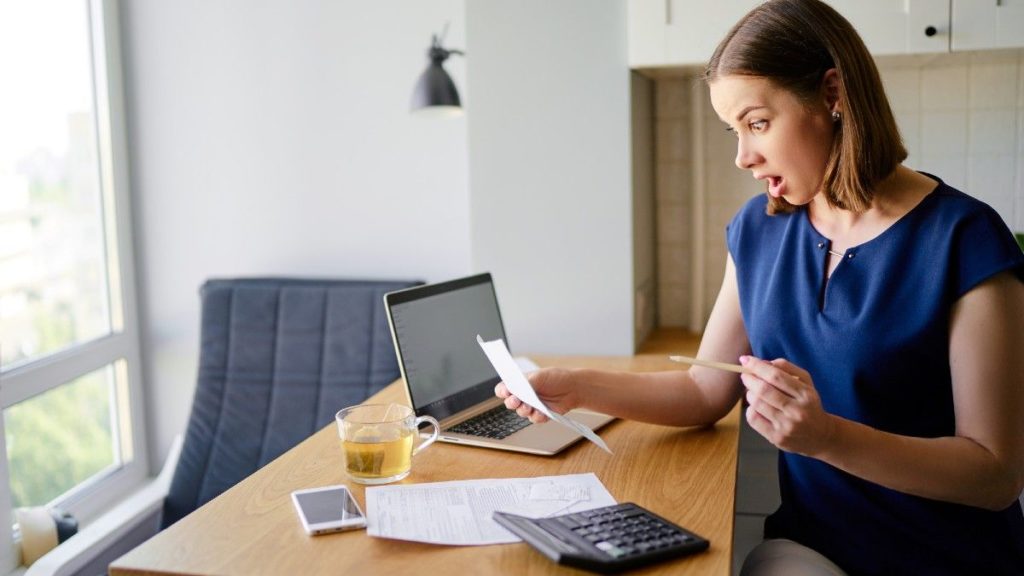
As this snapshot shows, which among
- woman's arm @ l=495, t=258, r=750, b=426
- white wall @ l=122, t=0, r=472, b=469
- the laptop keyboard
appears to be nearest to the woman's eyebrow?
woman's arm @ l=495, t=258, r=750, b=426

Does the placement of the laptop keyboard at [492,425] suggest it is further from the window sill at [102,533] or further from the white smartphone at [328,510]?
the window sill at [102,533]

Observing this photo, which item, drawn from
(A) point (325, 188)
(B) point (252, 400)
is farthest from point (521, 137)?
(B) point (252, 400)

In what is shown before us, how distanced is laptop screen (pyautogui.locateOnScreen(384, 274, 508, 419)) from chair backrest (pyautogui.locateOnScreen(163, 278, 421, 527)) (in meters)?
0.52

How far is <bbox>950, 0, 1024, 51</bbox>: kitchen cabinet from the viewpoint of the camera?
1989 mm

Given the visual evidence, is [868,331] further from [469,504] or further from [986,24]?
[986,24]

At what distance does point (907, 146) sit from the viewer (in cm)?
235

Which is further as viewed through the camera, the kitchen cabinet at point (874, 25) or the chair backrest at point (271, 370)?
the chair backrest at point (271, 370)

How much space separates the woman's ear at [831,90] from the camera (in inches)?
53.4

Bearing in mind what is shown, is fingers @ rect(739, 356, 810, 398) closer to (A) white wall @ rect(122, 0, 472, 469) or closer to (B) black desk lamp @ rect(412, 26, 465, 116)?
(B) black desk lamp @ rect(412, 26, 465, 116)

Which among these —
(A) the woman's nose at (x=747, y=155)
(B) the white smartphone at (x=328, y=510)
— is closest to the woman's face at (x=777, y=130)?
(A) the woman's nose at (x=747, y=155)

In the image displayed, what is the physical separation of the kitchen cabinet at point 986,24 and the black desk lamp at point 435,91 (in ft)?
3.54

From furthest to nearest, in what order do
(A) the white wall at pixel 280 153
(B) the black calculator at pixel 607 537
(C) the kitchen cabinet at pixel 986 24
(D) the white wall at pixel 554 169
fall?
1. (A) the white wall at pixel 280 153
2. (D) the white wall at pixel 554 169
3. (C) the kitchen cabinet at pixel 986 24
4. (B) the black calculator at pixel 607 537

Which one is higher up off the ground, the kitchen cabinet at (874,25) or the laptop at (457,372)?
the kitchen cabinet at (874,25)

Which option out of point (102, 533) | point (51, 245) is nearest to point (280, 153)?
point (51, 245)
